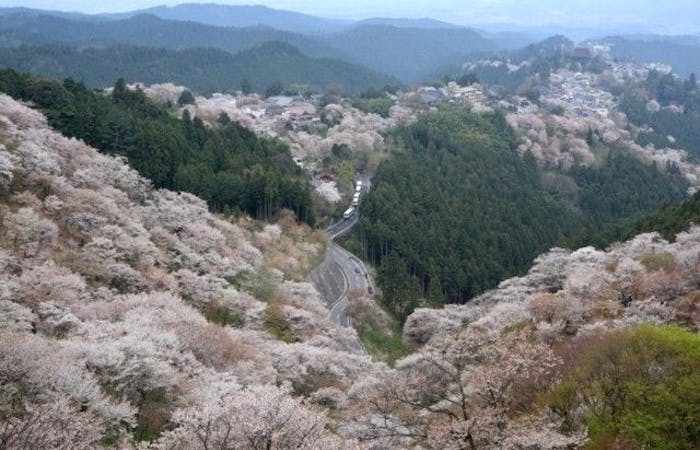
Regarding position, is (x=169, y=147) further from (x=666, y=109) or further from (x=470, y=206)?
(x=666, y=109)

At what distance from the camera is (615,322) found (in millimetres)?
21703

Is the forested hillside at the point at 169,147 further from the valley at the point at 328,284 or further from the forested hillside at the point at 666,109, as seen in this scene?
the forested hillside at the point at 666,109

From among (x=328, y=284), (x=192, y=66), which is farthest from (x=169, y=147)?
(x=192, y=66)

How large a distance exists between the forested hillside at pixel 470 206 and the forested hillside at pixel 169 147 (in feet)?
25.7

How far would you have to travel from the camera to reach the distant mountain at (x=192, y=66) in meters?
144

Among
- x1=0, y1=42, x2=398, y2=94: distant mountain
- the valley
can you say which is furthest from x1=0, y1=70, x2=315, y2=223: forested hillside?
x1=0, y1=42, x2=398, y2=94: distant mountain

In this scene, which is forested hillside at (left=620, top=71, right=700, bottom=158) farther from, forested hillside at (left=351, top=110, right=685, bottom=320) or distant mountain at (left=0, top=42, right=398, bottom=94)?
distant mountain at (left=0, top=42, right=398, bottom=94)

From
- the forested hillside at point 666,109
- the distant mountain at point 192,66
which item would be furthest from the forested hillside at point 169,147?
the distant mountain at point 192,66

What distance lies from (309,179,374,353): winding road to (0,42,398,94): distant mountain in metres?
98.3

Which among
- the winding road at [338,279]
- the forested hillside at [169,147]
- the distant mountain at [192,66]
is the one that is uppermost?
the forested hillside at [169,147]

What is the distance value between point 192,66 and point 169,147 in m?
127

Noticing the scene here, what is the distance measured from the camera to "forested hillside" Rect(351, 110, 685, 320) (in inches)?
1845

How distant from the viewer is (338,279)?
43.1 meters

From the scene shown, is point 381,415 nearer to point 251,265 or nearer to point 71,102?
point 251,265
